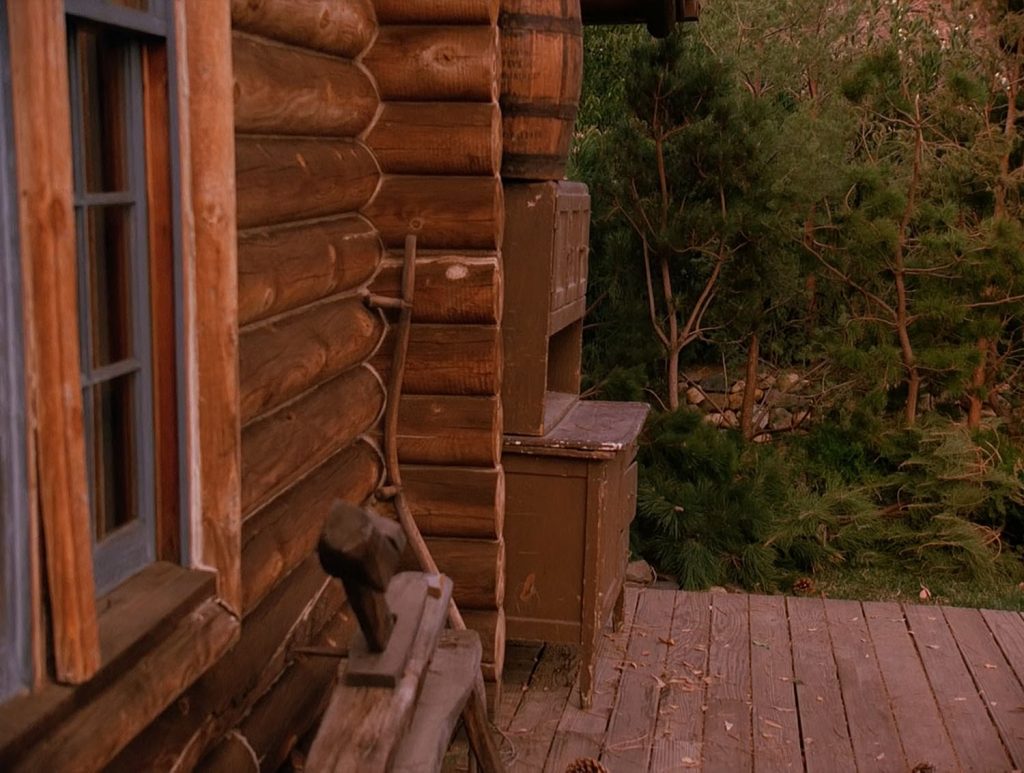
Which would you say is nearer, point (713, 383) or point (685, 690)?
point (685, 690)

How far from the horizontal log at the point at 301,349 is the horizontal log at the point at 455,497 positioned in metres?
0.52

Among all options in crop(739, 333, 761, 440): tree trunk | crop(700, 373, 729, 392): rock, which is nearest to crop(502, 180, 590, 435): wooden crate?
crop(739, 333, 761, 440): tree trunk

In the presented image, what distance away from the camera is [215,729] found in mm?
2623

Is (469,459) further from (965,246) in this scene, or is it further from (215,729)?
(965,246)

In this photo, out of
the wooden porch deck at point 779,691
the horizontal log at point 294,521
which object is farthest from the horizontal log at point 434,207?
the wooden porch deck at point 779,691

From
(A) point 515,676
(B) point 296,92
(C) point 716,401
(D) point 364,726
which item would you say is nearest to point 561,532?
(A) point 515,676

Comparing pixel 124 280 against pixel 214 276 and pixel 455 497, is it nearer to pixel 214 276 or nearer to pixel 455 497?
pixel 214 276

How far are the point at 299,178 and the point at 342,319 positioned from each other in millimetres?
575

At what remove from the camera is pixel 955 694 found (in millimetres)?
4742

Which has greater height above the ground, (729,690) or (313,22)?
(313,22)

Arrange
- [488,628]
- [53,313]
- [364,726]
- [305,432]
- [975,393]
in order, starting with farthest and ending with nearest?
[975,393] → [488,628] → [305,432] → [364,726] → [53,313]

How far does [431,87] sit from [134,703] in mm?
2375

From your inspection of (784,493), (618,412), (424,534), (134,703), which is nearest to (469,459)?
(424,534)

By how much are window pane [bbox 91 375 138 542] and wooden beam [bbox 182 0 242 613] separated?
0.51ft
